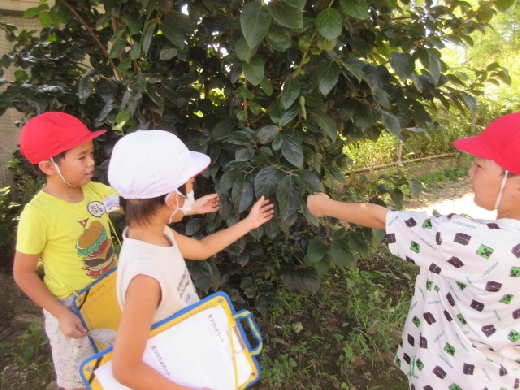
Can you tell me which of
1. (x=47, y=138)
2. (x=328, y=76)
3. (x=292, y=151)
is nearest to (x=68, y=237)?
(x=47, y=138)

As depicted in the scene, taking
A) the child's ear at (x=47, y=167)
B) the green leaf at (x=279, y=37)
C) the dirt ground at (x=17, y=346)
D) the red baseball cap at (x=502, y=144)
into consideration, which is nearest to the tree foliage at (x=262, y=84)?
the green leaf at (x=279, y=37)

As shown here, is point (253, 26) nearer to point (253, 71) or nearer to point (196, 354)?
point (253, 71)

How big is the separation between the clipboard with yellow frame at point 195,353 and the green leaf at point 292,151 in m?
0.57

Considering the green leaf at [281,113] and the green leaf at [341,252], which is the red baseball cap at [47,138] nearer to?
the green leaf at [281,113]

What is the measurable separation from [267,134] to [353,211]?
1.39 ft

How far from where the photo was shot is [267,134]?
1.52m

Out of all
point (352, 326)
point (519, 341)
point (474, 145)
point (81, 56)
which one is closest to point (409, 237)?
point (474, 145)

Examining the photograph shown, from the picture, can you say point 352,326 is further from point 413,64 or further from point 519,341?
point 413,64

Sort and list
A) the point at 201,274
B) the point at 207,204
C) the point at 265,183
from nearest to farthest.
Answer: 1. the point at 265,183
2. the point at 207,204
3. the point at 201,274

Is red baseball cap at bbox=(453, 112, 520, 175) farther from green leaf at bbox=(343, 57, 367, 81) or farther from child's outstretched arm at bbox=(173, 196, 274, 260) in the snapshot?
child's outstretched arm at bbox=(173, 196, 274, 260)

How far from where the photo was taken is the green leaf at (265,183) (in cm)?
144

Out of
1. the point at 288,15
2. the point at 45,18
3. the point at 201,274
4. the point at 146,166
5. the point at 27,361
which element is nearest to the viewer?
the point at 146,166

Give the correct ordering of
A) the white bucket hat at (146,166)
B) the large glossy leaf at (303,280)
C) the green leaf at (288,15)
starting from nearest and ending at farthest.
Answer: the white bucket hat at (146,166), the green leaf at (288,15), the large glossy leaf at (303,280)

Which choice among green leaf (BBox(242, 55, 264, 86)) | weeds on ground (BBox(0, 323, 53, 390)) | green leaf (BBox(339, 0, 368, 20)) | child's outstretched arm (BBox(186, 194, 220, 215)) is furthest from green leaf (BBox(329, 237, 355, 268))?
weeds on ground (BBox(0, 323, 53, 390))
